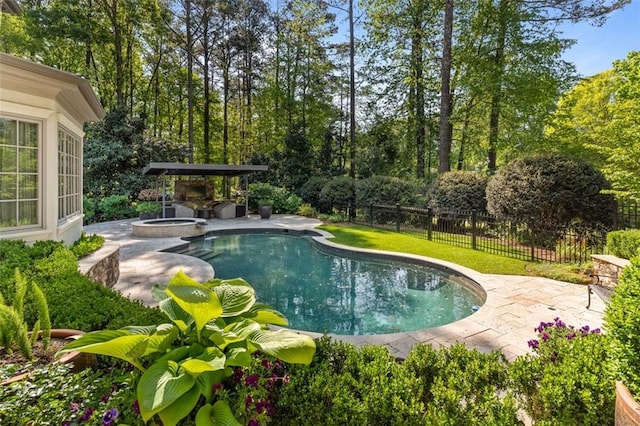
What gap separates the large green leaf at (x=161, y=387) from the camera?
1441mm

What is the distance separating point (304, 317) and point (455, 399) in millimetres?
3782

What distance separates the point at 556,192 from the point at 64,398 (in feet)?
32.4

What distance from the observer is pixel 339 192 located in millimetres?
15922

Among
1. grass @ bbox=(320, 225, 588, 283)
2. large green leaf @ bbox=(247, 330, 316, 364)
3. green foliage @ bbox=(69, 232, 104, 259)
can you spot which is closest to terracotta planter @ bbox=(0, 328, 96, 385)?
large green leaf @ bbox=(247, 330, 316, 364)

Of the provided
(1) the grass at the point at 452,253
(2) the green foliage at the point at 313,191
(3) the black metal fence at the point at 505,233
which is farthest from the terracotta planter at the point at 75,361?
(2) the green foliage at the point at 313,191

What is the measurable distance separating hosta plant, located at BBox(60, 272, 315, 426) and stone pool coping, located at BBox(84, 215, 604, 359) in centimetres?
214

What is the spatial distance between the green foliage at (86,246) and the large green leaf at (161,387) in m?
4.57

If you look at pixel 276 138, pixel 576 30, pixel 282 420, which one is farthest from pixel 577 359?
pixel 276 138

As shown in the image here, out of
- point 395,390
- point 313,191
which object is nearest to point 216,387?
point 395,390

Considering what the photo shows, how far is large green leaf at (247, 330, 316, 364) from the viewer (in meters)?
1.77

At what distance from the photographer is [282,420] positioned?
188 centimetres

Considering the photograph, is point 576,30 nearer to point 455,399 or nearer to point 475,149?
point 475,149

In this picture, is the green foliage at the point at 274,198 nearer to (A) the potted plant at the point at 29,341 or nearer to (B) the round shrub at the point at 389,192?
(B) the round shrub at the point at 389,192

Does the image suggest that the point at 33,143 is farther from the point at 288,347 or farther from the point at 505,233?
the point at 505,233
